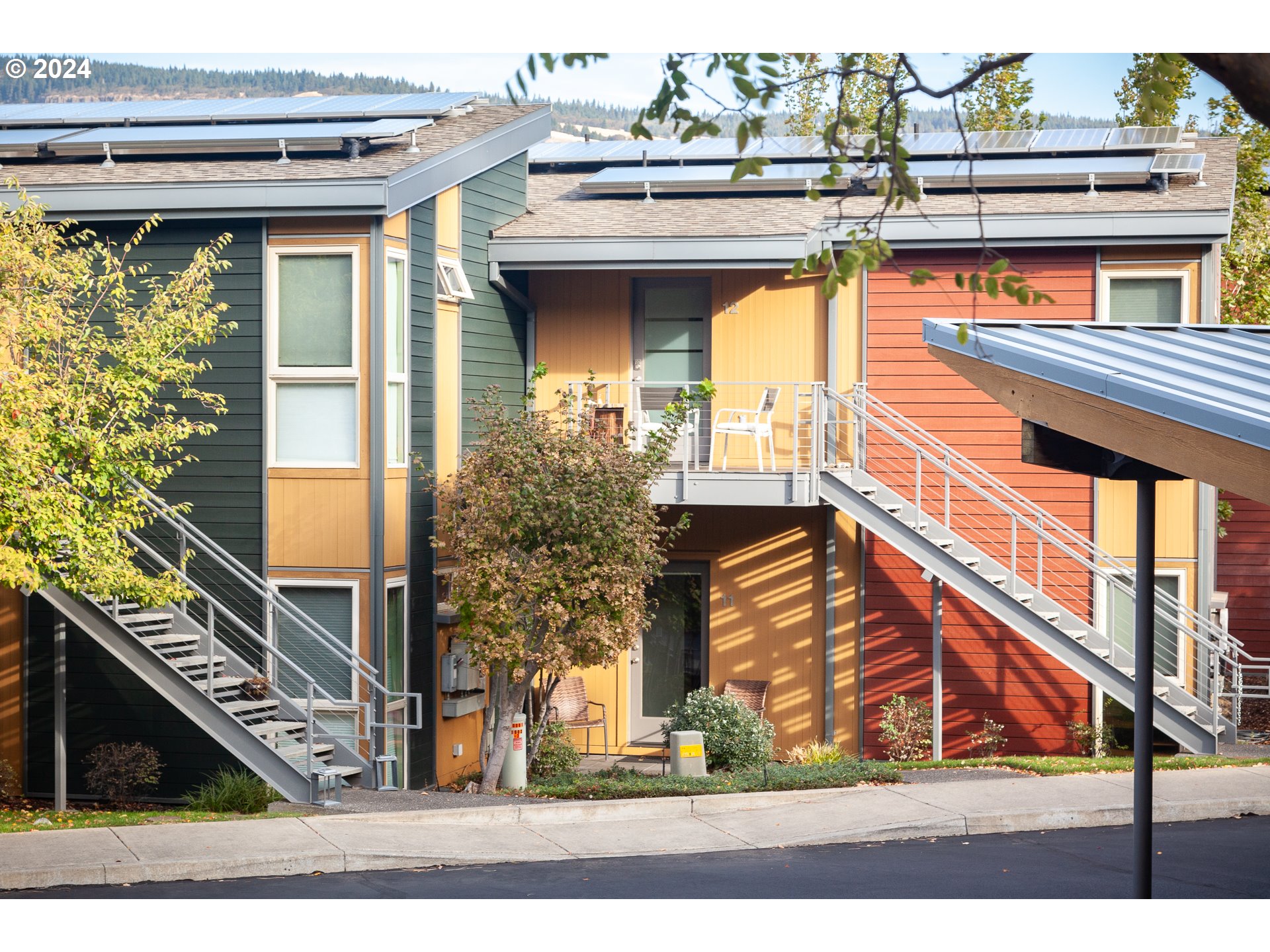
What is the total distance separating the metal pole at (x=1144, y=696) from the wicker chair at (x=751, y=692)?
8925mm

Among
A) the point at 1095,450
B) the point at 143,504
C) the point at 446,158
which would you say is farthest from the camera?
the point at 446,158

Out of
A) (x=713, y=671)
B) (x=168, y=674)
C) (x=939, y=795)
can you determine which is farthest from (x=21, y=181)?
(x=939, y=795)

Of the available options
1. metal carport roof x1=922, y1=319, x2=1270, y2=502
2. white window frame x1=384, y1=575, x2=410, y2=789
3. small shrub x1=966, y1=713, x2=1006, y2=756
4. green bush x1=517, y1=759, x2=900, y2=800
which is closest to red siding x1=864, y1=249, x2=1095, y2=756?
small shrub x1=966, y1=713, x2=1006, y2=756

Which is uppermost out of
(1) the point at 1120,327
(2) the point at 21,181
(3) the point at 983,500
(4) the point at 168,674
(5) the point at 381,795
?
(2) the point at 21,181

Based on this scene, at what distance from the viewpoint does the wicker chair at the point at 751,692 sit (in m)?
15.0

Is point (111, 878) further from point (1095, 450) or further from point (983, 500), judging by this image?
point (983, 500)

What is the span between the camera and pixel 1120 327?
6.95 meters

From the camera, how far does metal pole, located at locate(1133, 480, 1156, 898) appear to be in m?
5.95

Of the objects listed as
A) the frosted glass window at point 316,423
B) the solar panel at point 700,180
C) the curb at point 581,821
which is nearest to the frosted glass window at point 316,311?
the frosted glass window at point 316,423

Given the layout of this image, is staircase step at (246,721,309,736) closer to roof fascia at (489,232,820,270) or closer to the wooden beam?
roof fascia at (489,232,820,270)

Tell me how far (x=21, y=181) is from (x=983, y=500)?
10.9m

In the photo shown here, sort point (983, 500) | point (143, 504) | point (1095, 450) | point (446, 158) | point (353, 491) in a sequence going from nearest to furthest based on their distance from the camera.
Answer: point (1095, 450), point (143, 504), point (353, 491), point (446, 158), point (983, 500)

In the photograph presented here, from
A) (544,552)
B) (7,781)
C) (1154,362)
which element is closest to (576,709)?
(544,552)

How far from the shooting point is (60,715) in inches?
493
